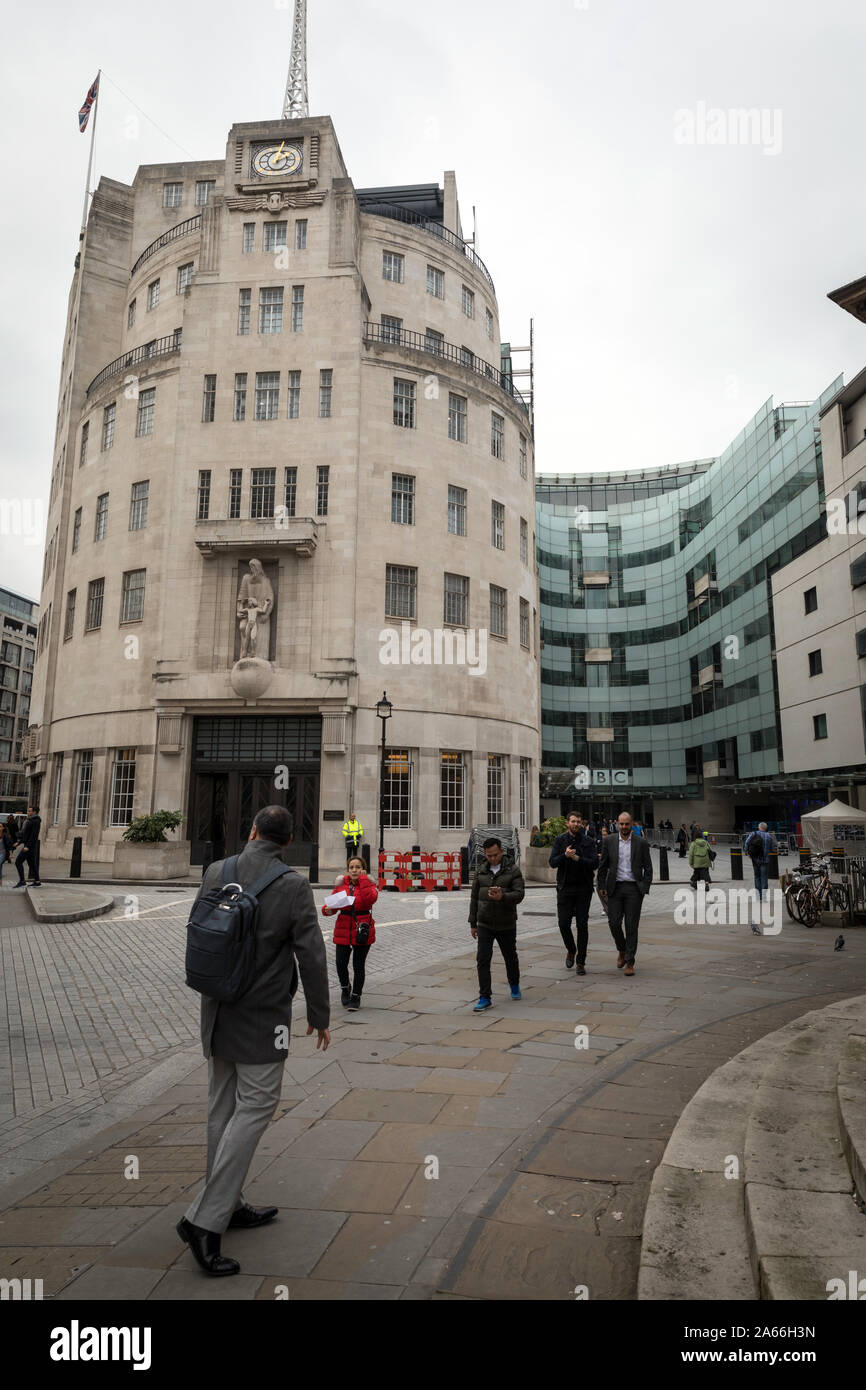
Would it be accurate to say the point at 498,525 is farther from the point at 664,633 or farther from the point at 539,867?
the point at 664,633

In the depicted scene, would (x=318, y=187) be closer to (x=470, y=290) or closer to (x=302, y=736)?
(x=470, y=290)

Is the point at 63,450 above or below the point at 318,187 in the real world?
below

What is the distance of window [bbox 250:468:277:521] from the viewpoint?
2945cm

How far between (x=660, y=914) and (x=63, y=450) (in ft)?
115

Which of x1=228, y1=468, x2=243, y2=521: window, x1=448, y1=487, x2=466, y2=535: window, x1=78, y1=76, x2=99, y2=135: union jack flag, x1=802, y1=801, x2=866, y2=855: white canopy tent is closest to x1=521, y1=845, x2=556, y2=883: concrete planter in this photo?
x1=802, y1=801, x2=866, y2=855: white canopy tent

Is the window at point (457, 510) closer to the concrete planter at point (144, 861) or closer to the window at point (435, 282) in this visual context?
the window at point (435, 282)

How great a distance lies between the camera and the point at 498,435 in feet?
111

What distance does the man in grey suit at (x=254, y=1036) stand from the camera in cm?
363

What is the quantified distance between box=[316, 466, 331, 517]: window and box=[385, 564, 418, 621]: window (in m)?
2.97

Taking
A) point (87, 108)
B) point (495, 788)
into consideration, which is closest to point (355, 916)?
point (495, 788)

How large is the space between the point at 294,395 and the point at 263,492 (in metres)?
3.81

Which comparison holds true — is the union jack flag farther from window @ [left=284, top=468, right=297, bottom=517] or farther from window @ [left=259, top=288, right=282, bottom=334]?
window @ [left=284, top=468, right=297, bottom=517]
